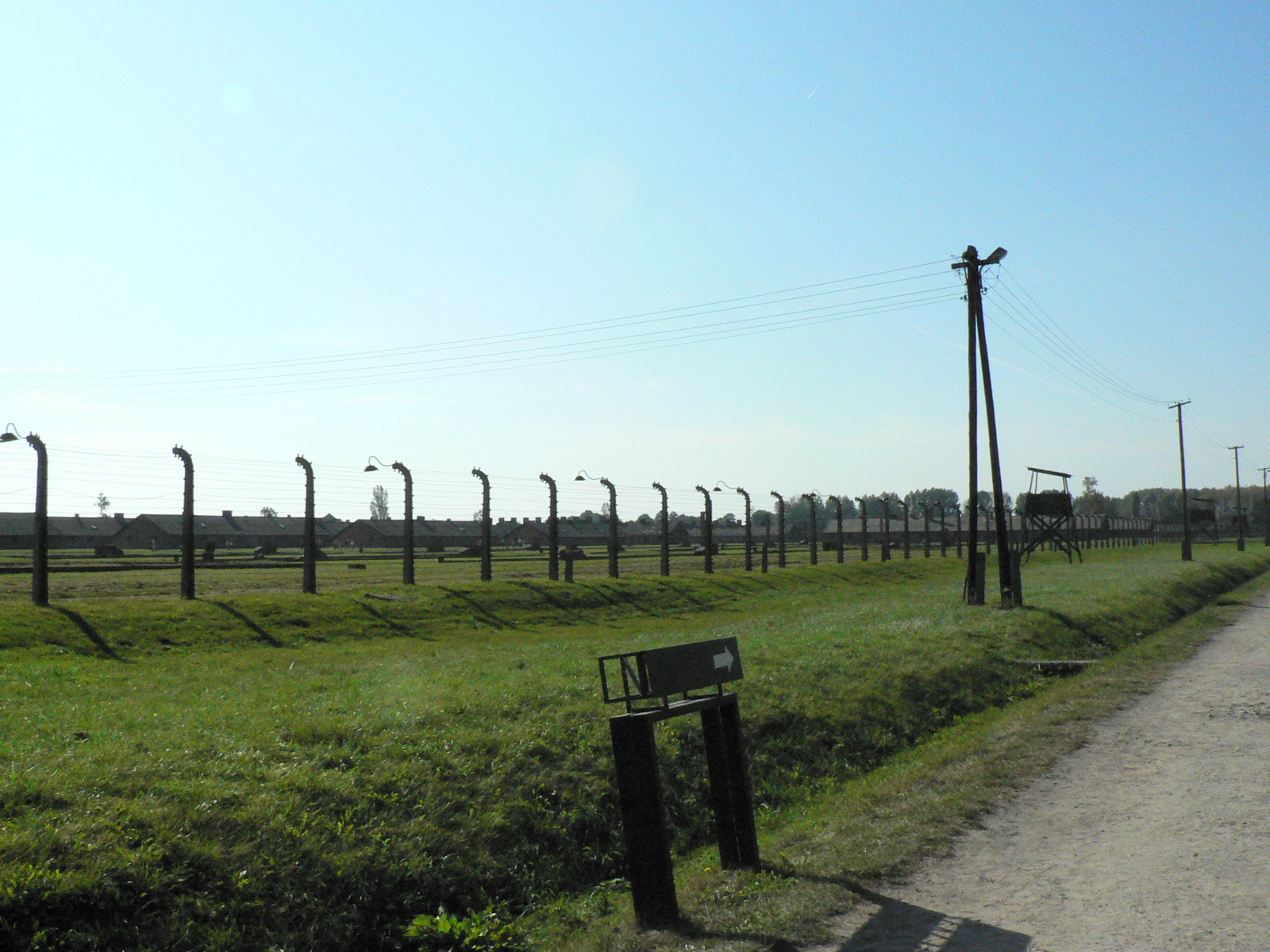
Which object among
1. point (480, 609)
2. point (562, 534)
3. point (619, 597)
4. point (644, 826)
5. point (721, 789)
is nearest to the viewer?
point (644, 826)

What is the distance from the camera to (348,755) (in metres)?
8.10

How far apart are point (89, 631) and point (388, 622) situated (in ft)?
20.6

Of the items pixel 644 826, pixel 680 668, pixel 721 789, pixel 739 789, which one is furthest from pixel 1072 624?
pixel 644 826

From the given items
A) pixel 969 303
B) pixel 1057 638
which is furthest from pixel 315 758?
pixel 969 303

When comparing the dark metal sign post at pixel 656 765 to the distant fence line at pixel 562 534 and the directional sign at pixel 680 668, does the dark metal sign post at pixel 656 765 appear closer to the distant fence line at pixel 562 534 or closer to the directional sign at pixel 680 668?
the directional sign at pixel 680 668

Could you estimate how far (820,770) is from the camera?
1035 centimetres

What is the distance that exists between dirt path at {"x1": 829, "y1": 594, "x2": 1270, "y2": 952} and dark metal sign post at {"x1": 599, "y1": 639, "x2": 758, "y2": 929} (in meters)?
1.18

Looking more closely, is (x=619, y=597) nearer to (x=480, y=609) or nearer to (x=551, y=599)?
(x=551, y=599)

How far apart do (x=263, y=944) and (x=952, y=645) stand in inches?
518

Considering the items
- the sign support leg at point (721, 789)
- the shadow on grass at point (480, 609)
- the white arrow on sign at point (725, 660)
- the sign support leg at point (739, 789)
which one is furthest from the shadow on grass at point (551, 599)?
the white arrow on sign at point (725, 660)

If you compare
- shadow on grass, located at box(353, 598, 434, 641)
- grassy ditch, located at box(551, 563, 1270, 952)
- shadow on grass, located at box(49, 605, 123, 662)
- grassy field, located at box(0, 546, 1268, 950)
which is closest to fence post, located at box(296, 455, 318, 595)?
shadow on grass, located at box(353, 598, 434, 641)

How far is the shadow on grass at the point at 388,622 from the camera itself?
21.4m

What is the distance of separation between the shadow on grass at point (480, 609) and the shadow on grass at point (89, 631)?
8.83m

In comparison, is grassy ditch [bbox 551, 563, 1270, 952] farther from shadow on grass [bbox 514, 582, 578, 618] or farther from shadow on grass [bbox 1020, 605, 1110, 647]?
shadow on grass [bbox 514, 582, 578, 618]
